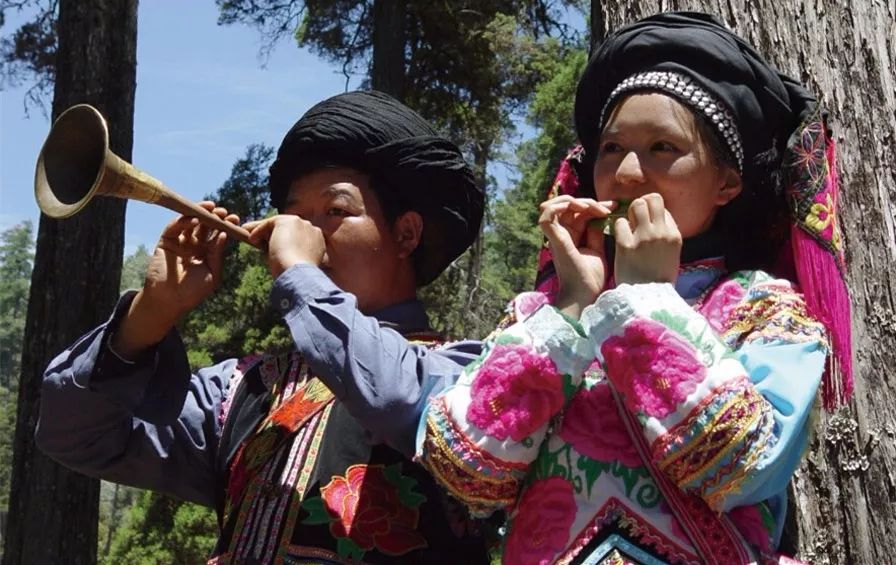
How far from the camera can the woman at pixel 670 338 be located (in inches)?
69.1

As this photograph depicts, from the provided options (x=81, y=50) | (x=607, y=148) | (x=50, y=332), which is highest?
(x=81, y=50)

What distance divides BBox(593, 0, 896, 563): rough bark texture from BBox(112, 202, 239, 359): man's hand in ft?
4.72

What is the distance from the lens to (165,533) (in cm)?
1347

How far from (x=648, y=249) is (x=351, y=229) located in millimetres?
861

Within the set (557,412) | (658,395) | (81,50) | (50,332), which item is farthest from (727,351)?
(81,50)

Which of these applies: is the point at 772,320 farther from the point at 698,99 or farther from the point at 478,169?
the point at 478,169

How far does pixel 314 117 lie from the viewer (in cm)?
262

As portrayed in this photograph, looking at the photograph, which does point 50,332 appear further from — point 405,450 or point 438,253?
point 405,450

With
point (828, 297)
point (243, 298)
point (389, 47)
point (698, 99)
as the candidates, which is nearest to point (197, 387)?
point (698, 99)

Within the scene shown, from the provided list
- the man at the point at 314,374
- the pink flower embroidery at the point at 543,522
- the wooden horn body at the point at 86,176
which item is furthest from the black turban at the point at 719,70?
the wooden horn body at the point at 86,176

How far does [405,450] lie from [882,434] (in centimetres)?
123

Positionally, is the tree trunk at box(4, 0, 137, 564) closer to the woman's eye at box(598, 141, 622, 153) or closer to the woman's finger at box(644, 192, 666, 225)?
the woman's eye at box(598, 141, 622, 153)

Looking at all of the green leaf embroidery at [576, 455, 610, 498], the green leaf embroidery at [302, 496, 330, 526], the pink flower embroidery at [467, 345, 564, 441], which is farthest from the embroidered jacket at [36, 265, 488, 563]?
the green leaf embroidery at [576, 455, 610, 498]

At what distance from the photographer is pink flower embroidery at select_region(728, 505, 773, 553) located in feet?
→ 6.07
